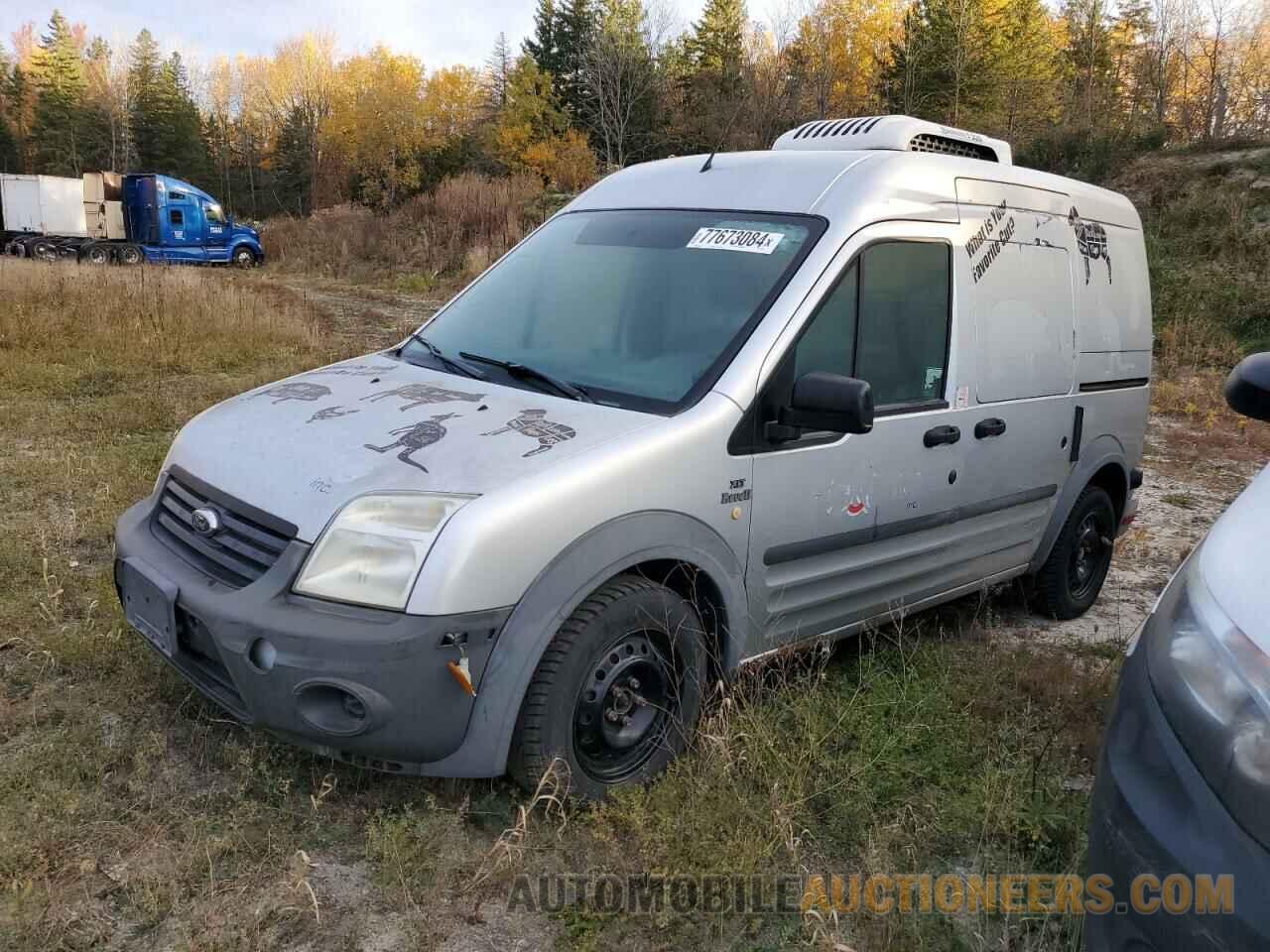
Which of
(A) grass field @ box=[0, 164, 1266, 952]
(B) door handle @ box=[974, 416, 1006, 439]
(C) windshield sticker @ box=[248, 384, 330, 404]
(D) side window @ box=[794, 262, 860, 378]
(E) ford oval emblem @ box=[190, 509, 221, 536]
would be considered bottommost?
(A) grass field @ box=[0, 164, 1266, 952]

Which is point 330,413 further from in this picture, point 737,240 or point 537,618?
point 737,240

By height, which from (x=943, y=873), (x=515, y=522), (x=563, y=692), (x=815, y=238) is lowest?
(x=943, y=873)

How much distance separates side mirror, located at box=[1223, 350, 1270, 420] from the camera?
2.55 metres

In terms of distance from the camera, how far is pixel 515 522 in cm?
245

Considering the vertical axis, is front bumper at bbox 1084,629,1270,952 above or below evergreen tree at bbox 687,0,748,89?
below

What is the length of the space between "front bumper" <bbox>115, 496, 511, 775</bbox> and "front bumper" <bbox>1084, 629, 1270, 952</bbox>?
144cm

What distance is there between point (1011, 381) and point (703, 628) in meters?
1.91

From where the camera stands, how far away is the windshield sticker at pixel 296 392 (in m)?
3.27

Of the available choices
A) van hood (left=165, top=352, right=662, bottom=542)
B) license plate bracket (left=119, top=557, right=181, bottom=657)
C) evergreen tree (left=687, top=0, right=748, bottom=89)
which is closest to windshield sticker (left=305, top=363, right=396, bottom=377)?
van hood (left=165, top=352, right=662, bottom=542)

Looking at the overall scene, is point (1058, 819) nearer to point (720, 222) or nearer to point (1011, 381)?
point (1011, 381)

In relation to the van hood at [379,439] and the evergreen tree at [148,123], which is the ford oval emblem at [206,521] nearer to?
A: the van hood at [379,439]

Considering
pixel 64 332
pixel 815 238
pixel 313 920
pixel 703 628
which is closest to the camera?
pixel 313 920

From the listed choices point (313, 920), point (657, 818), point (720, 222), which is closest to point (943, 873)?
point (657, 818)

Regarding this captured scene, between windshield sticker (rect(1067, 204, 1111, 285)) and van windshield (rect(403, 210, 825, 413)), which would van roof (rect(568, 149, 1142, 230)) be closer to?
van windshield (rect(403, 210, 825, 413))
